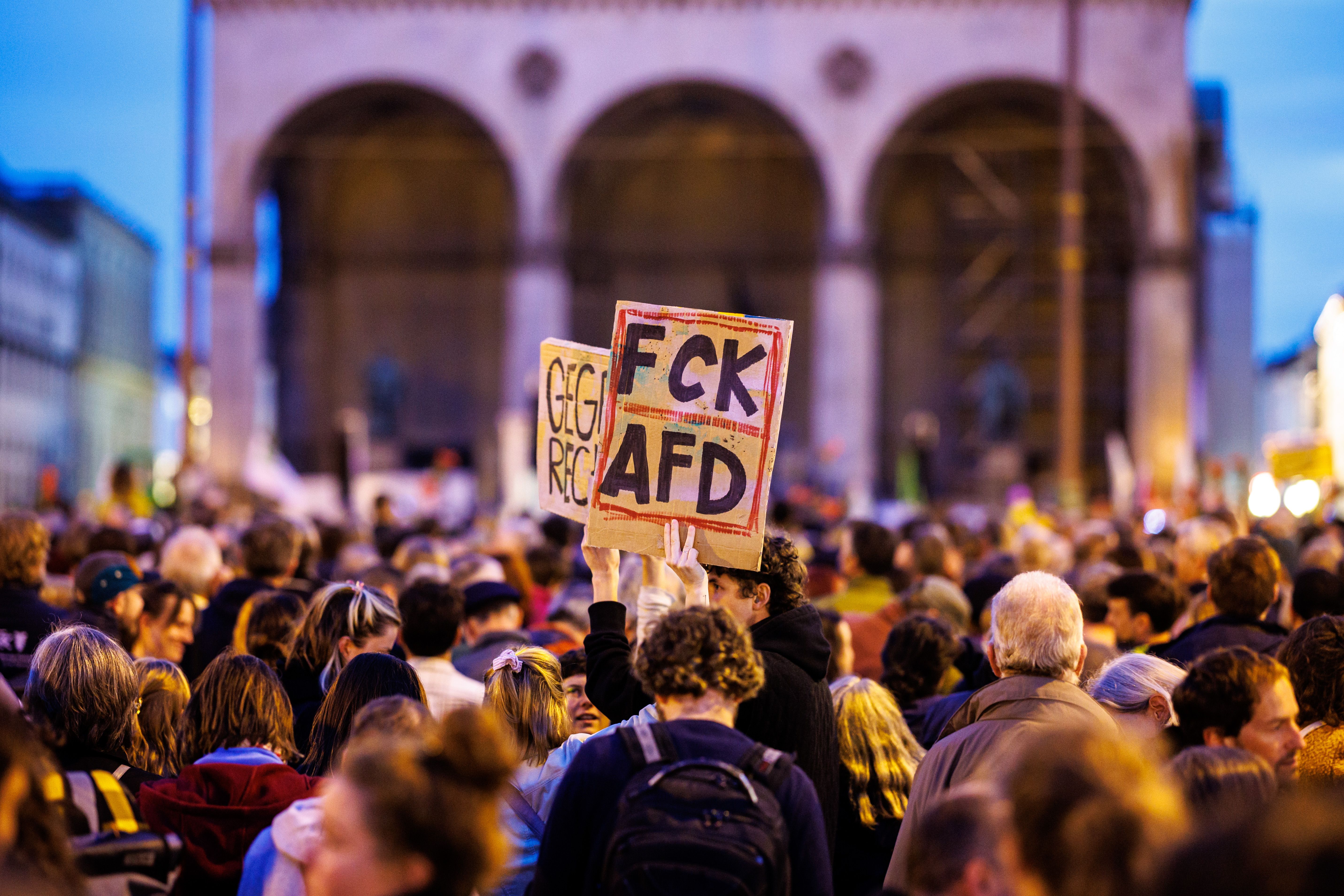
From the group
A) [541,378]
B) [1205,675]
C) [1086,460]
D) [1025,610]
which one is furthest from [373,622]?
[1086,460]

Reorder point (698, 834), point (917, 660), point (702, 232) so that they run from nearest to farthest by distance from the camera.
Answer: point (698, 834) → point (917, 660) → point (702, 232)

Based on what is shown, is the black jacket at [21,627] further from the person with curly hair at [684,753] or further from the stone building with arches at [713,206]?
the stone building with arches at [713,206]

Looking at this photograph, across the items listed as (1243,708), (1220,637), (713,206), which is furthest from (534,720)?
(713,206)

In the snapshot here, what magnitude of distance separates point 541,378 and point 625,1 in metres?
25.3

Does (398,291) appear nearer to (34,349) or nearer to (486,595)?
(486,595)

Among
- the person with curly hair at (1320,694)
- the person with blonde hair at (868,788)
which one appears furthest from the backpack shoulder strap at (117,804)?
the person with curly hair at (1320,694)

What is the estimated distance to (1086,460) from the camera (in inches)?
1213

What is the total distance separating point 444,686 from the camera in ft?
17.7

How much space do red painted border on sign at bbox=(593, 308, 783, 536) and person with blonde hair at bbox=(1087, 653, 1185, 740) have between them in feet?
3.62

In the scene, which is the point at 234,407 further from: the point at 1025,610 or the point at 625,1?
the point at 1025,610

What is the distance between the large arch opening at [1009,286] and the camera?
99.1ft

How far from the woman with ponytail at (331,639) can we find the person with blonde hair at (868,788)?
1.53 m

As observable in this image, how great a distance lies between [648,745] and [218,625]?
145 inches

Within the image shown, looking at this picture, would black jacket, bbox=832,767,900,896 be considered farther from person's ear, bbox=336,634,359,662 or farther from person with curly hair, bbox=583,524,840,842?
person's ear, bbox=336,634,359,662
